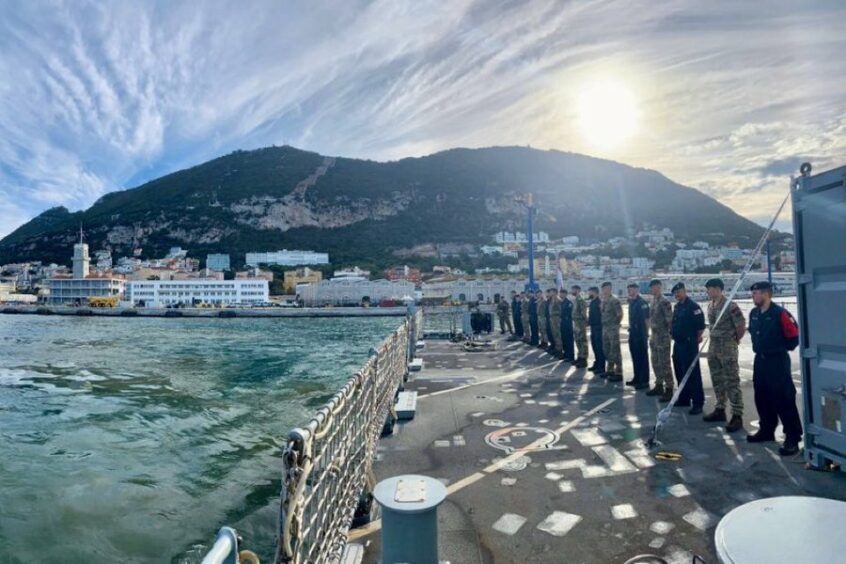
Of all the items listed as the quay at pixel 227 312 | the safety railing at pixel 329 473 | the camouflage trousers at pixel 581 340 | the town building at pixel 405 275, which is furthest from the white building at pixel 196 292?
the safety railing at pixel 329 473

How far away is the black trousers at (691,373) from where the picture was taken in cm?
671

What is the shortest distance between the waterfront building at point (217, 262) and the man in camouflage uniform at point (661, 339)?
150 meters

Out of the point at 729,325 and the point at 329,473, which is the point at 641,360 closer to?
the point at 729,325

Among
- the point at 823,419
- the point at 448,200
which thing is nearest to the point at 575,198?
the point at 448,200

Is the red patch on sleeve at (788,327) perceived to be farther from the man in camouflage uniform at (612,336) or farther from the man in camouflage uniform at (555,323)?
the man in camouflage uniform at (555,323)

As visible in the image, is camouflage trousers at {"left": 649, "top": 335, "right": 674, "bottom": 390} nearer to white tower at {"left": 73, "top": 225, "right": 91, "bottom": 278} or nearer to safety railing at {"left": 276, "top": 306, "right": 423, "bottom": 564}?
safety railing at {"left": 276, "top": 306, "right": 423, "bottom": 564}

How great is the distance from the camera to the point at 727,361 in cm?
602

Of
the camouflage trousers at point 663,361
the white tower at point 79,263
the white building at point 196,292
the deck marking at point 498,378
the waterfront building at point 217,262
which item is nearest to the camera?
the camouflage trousers at point 663,361

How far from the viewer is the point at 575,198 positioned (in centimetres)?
18100

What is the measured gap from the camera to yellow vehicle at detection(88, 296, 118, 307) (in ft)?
331

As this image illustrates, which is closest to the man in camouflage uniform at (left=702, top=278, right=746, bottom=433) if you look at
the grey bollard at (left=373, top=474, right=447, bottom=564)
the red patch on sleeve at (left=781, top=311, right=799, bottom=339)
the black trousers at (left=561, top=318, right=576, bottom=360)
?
the red patch on sleeve at (left=781, top=311, right=799, bottom=339)

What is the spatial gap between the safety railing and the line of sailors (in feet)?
13.3

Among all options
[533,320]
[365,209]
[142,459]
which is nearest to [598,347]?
[533,320]

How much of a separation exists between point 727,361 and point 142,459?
30.9 ft
